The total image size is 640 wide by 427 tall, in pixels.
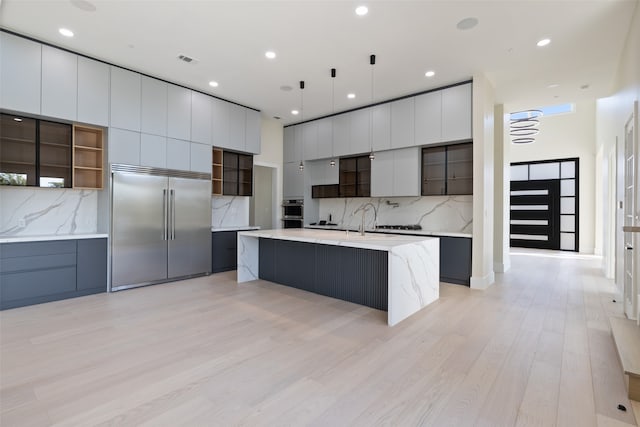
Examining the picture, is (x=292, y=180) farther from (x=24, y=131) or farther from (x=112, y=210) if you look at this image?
(x=24, y=131)

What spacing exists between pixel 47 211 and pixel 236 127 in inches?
126

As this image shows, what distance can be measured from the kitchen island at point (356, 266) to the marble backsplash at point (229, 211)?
4.96 feet

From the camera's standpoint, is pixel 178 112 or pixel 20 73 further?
pixel 178 112

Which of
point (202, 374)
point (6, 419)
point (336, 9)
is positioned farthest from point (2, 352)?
point (336, 9)

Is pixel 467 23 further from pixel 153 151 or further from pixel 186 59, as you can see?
pixel 153 151

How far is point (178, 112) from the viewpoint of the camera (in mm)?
5121

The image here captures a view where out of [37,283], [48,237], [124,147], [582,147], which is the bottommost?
[37,283]

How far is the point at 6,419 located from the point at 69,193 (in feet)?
11.6

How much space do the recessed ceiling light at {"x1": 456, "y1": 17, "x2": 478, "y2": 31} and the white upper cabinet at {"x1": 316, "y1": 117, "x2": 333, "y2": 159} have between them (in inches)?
137

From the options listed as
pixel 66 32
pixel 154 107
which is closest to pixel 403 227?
pixel 154 107

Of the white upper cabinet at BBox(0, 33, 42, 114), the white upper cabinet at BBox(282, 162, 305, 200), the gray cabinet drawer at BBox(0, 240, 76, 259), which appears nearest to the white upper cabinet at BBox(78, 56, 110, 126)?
the white upper cabinet at BBox(0, 33, 42, 114)

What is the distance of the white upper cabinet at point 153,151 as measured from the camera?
4.70m

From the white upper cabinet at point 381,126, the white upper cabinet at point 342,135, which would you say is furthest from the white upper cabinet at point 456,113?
the white upper cabinet at point 342,135

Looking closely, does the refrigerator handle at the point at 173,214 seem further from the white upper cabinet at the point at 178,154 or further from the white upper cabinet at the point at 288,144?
the white upper cabinet at the point at 288,144
